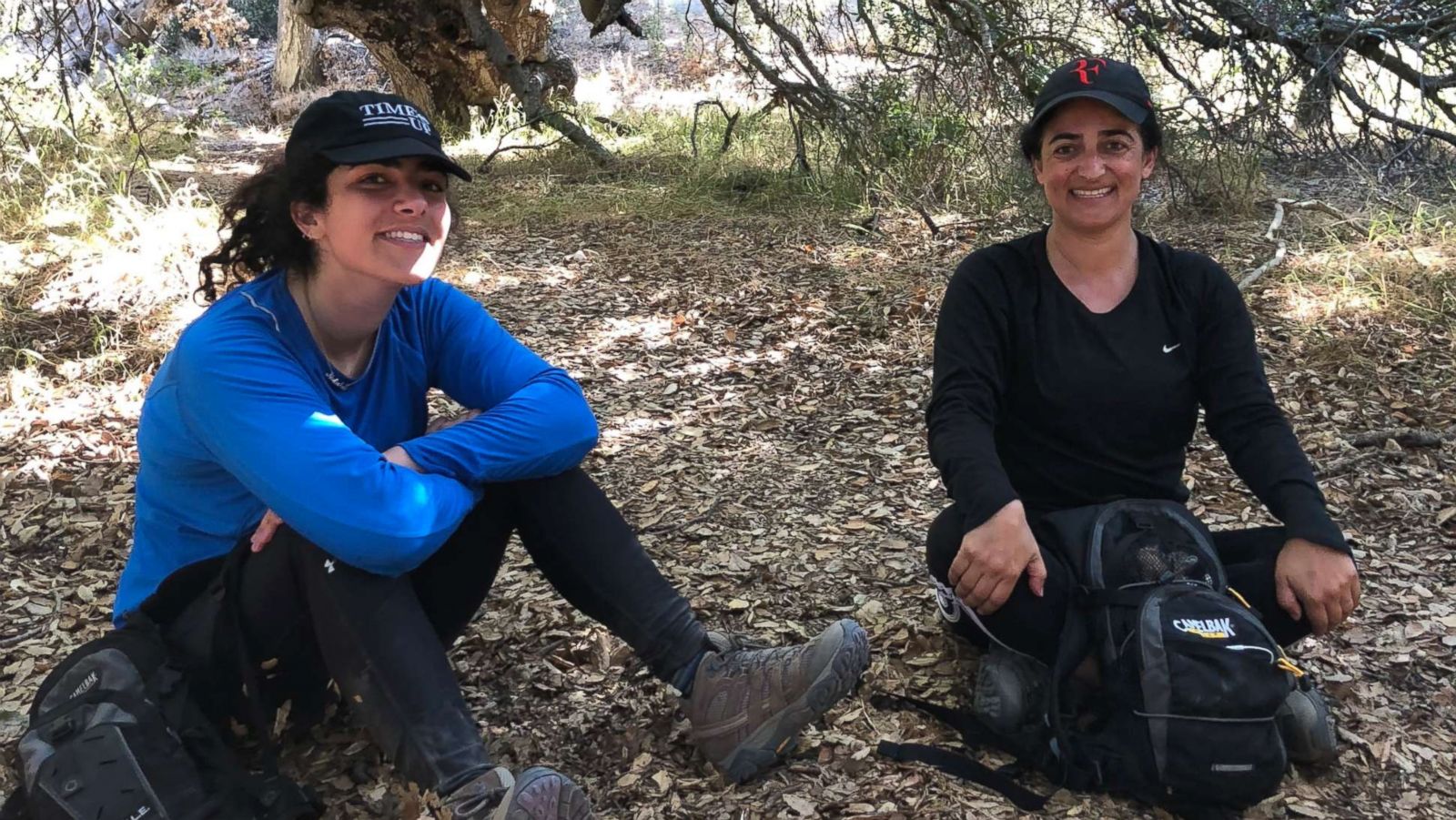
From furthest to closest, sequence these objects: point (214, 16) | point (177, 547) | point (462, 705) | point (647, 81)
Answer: point (647, 81) < point (214, 16) < point (177, 547) < point (462, 705)

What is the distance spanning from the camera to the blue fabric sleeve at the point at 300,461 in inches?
64.9

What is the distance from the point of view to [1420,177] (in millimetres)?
5422

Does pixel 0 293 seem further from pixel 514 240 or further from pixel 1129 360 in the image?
pixel 1129 360

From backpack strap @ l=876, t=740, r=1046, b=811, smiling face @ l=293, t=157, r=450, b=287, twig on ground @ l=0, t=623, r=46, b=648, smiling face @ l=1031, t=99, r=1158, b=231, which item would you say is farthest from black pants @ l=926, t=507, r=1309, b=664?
twig on ground @ l=0, t=623, r=46, b=648

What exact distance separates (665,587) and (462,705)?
0.43 meters

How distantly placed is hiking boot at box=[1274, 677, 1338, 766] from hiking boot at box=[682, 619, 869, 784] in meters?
0.77

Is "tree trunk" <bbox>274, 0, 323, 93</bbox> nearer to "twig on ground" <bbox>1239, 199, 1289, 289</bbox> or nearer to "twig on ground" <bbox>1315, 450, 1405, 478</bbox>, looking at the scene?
"twig on ground" <bbox>1239, 199, 1289, 289</bbox>

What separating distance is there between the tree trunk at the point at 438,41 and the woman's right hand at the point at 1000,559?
680 centimetres

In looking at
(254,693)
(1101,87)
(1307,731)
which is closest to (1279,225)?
(1101,87)

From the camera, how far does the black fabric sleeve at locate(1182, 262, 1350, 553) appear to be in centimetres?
198

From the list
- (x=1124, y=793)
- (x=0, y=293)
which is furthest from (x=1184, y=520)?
(x=0, y=293)

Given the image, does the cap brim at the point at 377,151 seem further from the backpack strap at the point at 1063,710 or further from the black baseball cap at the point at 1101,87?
the backpack strap at the point at 1063,710

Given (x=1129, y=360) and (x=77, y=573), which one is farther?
(x=77, y=573)

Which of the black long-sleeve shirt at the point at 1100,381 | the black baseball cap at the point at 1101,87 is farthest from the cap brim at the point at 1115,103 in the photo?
the black long-sleeve shirt at the point at 1100,381
